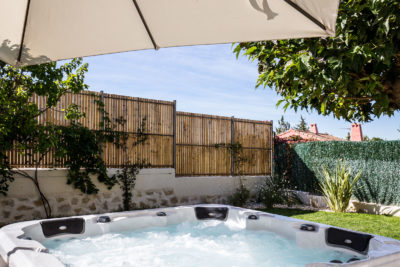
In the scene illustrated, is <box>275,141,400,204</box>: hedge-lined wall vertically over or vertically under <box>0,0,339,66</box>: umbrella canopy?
under

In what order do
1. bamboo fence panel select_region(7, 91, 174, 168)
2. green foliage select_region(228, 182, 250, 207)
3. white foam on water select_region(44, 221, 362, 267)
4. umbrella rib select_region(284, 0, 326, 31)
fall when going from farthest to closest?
1. green foliage select_region(228, 182, 250, 207)
2. bamboo fence panel select_region(7, 91, 174, 168)
3. white foam on water select_region(44, 221, 362, 267)
4. umbrella rib select_region(284, 0, 326, 31)

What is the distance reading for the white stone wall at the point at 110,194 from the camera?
5289 millimetres

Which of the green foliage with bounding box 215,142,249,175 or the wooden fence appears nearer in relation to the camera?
the wooden fence

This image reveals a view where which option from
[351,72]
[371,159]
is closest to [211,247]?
[351,72]

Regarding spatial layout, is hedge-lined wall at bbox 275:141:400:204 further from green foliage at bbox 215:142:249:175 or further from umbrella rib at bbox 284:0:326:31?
umbrella rib at bbox 284:0:326:31

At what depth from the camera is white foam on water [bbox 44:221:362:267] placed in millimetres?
3307

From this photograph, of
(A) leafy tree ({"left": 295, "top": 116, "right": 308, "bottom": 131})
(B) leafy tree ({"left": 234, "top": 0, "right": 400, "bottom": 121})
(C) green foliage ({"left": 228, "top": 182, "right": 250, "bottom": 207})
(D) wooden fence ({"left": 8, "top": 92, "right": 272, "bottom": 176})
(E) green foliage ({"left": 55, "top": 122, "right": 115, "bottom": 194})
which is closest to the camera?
(B) leafy tree ({"left": 234, "top": 0, "right": 400, "bottom": 121})

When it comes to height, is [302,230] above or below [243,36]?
below

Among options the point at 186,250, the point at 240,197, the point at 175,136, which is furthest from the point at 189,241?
the point at 240,197

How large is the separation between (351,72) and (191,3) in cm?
131

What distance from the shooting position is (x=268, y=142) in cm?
869

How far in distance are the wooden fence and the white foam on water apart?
2403 millimetres

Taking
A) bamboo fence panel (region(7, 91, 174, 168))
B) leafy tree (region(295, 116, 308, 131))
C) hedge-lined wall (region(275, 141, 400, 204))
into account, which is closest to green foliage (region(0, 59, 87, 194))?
bamboo fence panel (region(7, 91, 174, 168))

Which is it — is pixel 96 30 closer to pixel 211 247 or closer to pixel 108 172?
pixel 211 247
